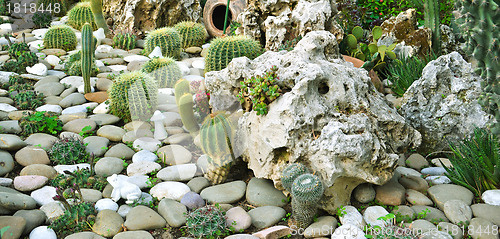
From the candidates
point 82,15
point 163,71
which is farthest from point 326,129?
point 82,15

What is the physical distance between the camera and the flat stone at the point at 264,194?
4.27m

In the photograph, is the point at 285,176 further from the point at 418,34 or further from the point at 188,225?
the point at 418,34

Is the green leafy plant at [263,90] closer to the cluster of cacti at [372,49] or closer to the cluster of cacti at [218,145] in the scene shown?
the cluster of cacti at [218,145]

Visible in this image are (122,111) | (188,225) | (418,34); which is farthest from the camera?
(418,34)

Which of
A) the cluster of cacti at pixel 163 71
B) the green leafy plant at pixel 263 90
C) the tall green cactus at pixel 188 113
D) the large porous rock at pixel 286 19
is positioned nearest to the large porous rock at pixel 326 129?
the green leafy plant at pixel 263 90

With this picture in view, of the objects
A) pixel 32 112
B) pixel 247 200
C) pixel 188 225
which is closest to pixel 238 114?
pixel 247 200

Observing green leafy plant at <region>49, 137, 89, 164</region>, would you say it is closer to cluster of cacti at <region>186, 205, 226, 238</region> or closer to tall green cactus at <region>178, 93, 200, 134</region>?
tall green cactus at <region>178, 93, 200, 134</region>

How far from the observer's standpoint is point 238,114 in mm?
4930

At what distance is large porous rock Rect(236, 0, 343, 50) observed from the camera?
268 inches

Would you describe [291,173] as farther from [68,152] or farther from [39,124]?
[39,124]

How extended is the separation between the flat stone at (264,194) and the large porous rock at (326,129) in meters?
0.14

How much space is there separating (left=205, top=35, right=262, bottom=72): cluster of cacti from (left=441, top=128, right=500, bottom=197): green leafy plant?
3.22 m

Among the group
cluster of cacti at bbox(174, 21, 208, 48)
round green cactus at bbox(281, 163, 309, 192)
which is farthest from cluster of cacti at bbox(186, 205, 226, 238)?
cluster of cacti at bbox(174, 21, 208, 48)

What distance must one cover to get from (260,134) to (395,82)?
276 centimetres
